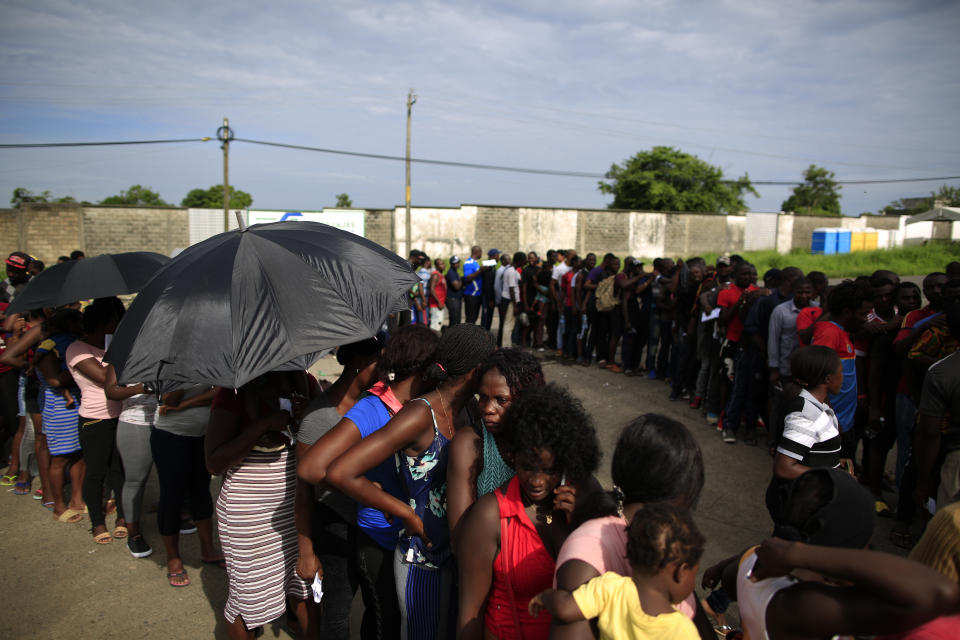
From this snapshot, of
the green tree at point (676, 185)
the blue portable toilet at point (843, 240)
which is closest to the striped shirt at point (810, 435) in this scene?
the blue portable toilet at point (843, 240)

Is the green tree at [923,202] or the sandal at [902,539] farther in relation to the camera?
the green tree at [923,202]

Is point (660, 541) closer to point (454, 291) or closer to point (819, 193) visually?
→ point (454, 291)

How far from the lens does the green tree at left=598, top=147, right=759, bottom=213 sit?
138ft

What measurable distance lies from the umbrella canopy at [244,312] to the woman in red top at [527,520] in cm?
100

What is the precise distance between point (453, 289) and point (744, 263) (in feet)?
20.6

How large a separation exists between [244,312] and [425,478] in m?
0.99

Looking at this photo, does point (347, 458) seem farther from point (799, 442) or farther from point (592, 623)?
point (799, 442)

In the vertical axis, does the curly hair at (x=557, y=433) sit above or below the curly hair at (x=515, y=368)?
below

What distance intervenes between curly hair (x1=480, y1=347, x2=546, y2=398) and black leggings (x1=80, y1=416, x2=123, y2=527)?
3.36 m

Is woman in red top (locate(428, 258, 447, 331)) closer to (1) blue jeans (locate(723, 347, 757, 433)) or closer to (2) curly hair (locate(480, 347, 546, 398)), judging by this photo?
(1) blue jeans (locate(723, 347, 757, 433))

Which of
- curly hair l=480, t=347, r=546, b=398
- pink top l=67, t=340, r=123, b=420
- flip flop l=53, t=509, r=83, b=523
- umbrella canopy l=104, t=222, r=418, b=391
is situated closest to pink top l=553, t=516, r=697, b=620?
curly hair l=480, t=347, r=546, b=398

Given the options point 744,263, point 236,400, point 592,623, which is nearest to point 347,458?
point 236,400

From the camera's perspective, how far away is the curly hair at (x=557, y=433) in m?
1.68

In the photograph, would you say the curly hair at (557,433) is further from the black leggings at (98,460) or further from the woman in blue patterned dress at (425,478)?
the black leggings at (98,460)
